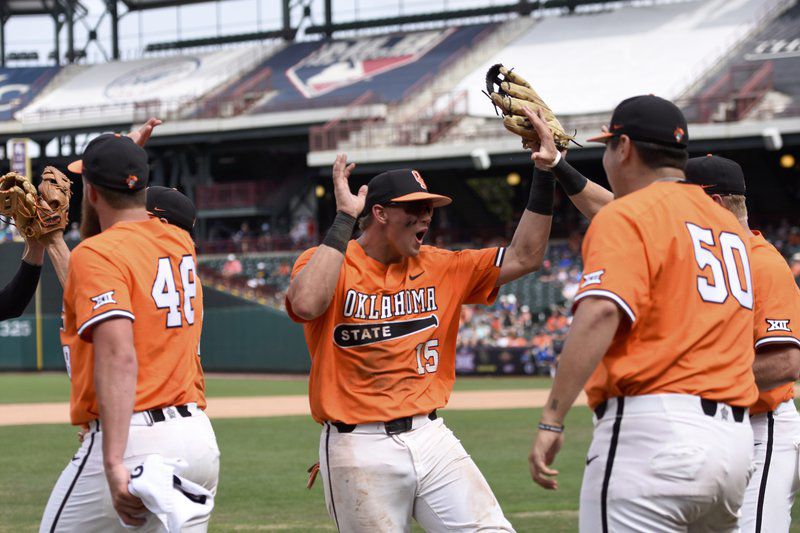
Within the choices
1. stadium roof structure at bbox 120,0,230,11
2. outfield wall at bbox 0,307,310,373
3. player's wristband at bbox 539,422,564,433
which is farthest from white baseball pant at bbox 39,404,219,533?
stadium roof structure at bbox 120,0,230,11

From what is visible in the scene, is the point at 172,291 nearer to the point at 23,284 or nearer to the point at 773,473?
the point at 23,284

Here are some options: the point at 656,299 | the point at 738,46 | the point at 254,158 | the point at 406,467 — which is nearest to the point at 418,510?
the point at 406,467

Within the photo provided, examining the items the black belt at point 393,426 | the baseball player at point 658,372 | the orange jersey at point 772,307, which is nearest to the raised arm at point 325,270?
the black belt at point 393,426

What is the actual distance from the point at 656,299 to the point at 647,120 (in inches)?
23.5

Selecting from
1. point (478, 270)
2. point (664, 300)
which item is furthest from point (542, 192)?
point (664, 300)

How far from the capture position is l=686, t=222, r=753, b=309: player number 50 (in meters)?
3.54

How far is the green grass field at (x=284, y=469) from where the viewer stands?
8633 millimetres

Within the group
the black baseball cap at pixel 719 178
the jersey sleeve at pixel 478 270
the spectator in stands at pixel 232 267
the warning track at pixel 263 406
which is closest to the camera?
the black baseball cap at pixel 719 178

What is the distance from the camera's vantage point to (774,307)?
4.65 m

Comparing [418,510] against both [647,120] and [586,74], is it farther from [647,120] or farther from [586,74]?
[586,74]

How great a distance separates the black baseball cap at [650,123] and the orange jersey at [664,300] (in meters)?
0.21

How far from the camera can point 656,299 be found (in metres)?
3.50

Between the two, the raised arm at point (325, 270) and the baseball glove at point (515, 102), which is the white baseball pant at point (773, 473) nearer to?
the baseball glove at point (515, 102)

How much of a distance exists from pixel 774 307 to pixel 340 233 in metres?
1.80
